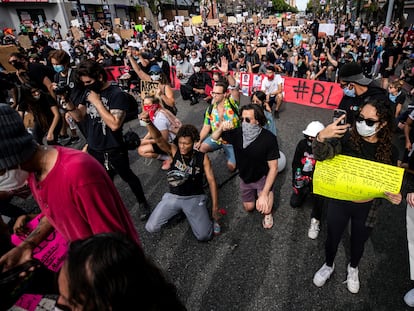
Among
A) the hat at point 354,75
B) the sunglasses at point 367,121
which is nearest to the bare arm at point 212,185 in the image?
the sunglasses at point 367,121

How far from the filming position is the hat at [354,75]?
379 centimetres

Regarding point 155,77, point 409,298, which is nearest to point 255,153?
point 409,298

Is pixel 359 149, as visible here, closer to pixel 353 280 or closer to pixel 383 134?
pixel 383 134

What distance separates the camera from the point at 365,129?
2170 mm

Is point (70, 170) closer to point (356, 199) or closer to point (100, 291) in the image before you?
point (100, 291)

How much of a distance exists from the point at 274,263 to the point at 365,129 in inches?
70.5

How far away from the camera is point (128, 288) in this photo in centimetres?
89

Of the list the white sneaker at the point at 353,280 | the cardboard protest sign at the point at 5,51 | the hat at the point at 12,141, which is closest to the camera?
the hat at the point at 12,141

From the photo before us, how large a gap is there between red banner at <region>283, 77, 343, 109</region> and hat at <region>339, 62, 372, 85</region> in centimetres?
428

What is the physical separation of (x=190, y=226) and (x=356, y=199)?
216cm

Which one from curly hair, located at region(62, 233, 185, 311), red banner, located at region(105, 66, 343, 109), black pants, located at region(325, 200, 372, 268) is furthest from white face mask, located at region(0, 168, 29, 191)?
red banner, located at region(105, 66, 343, 109)

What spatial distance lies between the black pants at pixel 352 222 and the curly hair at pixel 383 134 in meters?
0.46

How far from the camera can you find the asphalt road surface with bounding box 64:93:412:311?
8.57 ft

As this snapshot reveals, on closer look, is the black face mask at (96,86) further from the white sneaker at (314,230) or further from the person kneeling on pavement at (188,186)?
the white sneaker at (314,230)
